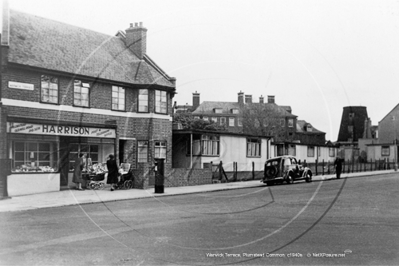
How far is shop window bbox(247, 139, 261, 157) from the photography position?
36434 millimetres

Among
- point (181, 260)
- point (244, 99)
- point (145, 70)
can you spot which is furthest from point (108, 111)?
point (244, 99)

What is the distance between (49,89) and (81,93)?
2043 millimetres

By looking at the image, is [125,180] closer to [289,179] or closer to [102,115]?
[102,115]

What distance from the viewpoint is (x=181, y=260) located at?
285 inches

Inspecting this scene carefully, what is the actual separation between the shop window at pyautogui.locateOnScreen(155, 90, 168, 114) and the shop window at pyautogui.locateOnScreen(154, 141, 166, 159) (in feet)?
6.36

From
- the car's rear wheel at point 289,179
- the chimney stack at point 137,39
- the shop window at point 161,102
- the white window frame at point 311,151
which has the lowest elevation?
the car's rear wheel at point 289,179

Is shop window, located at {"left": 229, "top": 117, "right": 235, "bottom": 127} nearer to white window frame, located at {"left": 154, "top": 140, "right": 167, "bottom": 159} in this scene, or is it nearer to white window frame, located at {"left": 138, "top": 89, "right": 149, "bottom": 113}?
white window frame, located at {"left": 154, "top": 140, "right": 167, "bottom": 159}

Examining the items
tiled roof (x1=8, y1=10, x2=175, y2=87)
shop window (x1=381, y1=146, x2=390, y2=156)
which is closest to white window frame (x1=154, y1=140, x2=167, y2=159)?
tiled roof (x1=8, y1=10, x2=175, y2=87)

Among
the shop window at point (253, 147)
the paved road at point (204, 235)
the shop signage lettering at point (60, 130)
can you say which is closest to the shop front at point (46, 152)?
the shop signage lettering at point (60, 130)

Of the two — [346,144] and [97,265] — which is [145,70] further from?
[346,144]

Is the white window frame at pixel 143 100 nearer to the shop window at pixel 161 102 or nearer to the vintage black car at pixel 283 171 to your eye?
the shop window at pixel 161 102

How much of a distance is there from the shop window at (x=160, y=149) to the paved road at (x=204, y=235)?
1399 cm

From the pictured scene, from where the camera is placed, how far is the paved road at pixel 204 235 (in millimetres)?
7406

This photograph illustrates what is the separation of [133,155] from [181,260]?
2151 centimetres
